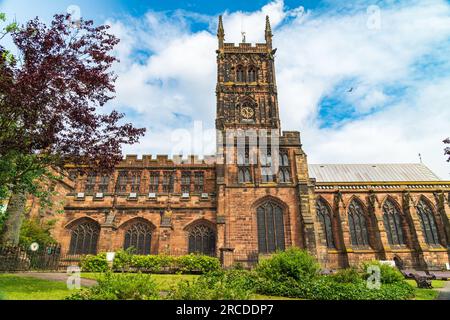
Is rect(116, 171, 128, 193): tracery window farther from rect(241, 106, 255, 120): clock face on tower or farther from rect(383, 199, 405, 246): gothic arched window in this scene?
rect(383, 199, 405, 246): gothic arched window

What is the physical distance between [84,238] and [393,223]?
29.0 m

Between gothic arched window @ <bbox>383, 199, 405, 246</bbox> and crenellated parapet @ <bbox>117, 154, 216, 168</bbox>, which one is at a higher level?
Answer: crenellated parapet @ <bbox>117, 154, 216, 168</bbox>

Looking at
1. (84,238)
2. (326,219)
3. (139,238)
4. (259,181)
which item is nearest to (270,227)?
(259,181)

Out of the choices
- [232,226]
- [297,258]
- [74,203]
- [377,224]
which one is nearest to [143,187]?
[74,203]

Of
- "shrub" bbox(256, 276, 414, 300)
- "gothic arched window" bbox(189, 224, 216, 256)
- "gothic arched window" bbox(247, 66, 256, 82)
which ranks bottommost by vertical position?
"shrub" bbox(256, 276, 414, 300)

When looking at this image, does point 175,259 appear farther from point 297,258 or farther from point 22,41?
point 22,41

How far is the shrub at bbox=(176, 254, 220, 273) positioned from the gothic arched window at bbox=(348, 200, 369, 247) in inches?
621

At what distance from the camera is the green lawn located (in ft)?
27.7

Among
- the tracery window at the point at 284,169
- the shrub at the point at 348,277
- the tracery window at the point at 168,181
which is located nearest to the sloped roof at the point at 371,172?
the tracery window at the point at 284,169

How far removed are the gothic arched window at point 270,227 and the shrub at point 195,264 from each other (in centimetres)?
513

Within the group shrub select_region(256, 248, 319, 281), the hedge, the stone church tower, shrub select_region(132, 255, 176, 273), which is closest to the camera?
shrub select_region(256, 248, 319, 281)

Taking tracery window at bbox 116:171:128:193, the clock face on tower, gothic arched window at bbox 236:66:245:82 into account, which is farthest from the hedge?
gothic arched window at bbox 236:66:245:82
